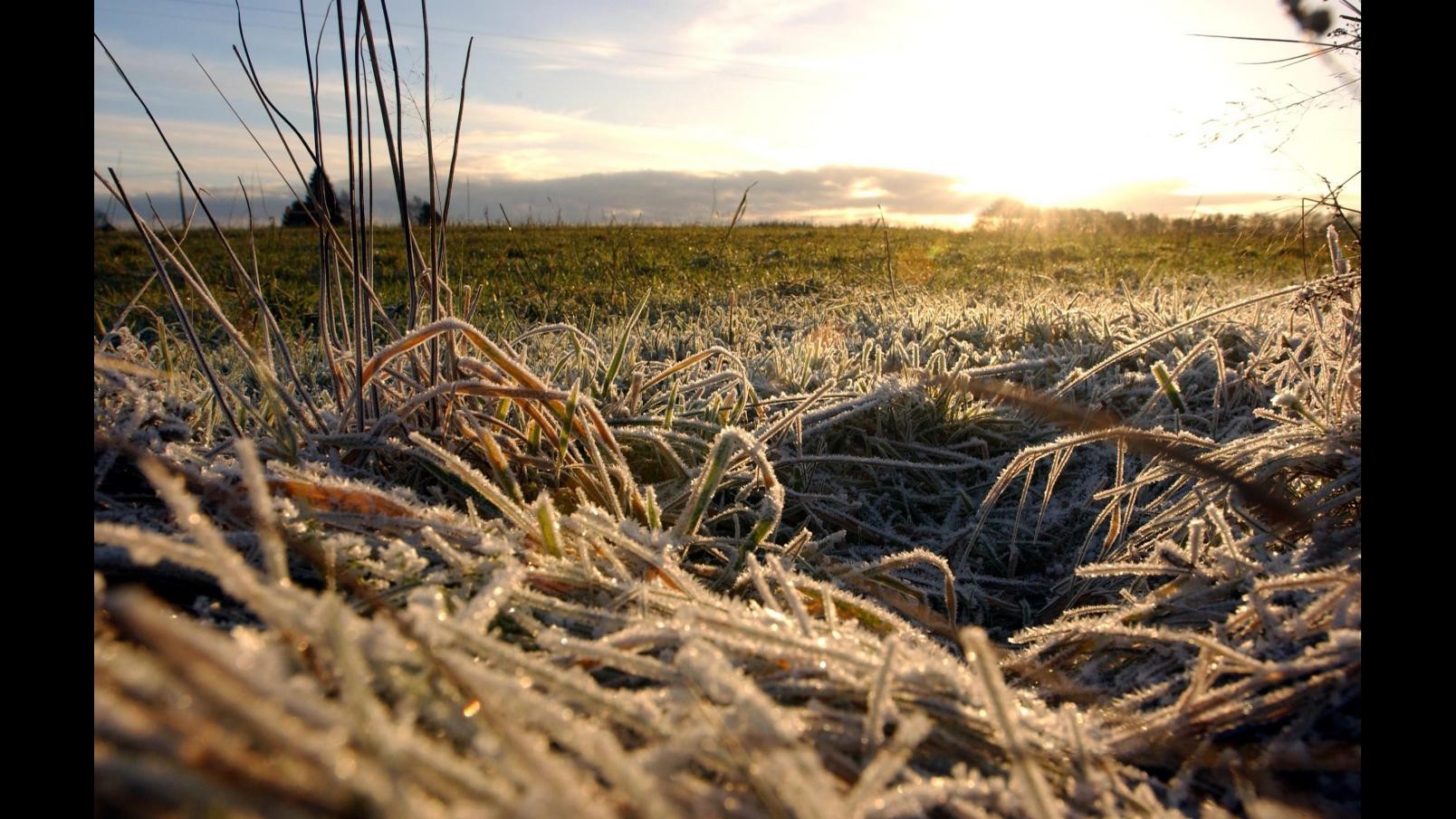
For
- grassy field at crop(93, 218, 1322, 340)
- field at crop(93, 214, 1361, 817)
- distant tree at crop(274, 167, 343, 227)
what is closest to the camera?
field at crop(93, 214, 1361, 817)

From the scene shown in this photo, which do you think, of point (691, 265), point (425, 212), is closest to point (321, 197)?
point (425, 212)

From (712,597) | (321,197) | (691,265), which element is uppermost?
(691,265)

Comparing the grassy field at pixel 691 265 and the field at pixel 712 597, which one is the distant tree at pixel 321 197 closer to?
the field at pixel 712 597

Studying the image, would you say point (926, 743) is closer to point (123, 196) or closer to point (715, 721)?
point (715, 721)

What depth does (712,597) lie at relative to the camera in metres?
1.16

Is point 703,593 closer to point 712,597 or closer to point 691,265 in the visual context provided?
point 712,597

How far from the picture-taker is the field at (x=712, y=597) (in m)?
0.56

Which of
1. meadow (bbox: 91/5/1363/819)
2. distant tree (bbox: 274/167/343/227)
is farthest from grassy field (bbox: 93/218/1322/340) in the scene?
distant tree (bbox: 274/167/343/227)

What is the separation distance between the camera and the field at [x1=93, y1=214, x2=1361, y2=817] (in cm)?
56

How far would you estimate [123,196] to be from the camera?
150cm

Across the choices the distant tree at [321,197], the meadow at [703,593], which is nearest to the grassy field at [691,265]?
the meadow at [703,593]

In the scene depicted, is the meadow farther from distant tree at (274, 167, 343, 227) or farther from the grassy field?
the grassy field
